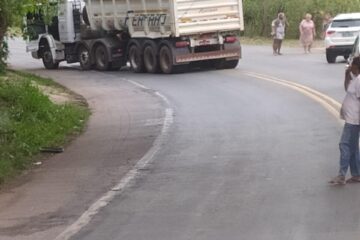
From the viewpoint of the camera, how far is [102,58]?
29922 millimetres

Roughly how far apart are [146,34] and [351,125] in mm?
18148

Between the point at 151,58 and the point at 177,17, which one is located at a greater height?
the point at 177,17

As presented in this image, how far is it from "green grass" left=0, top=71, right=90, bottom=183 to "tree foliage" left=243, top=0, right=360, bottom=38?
28746 millimetres

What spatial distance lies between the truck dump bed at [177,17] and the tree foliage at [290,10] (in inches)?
764

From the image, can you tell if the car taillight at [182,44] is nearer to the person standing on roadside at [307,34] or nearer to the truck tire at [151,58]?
the truck tire at [151,58]

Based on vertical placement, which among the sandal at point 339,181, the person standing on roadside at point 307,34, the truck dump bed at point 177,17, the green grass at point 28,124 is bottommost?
the person standing on roadside at point 307,34

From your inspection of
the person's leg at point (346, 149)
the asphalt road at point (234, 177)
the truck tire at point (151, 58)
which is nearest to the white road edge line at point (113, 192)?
the asphalt road at point (234, 177)

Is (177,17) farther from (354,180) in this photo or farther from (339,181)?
(339,181)

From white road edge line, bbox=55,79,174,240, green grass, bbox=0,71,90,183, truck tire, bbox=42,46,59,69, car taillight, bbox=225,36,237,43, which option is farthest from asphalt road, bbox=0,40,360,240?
truck tire, bbox=42,46,59,69

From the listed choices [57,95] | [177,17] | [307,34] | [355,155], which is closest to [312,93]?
[57,95]

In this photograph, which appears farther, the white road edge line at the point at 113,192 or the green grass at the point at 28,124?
the green grass at the point at 28,124

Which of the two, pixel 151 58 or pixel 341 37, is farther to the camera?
pixel 341 37

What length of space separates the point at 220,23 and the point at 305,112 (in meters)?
11.2

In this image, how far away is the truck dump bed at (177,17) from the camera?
84.9ft
